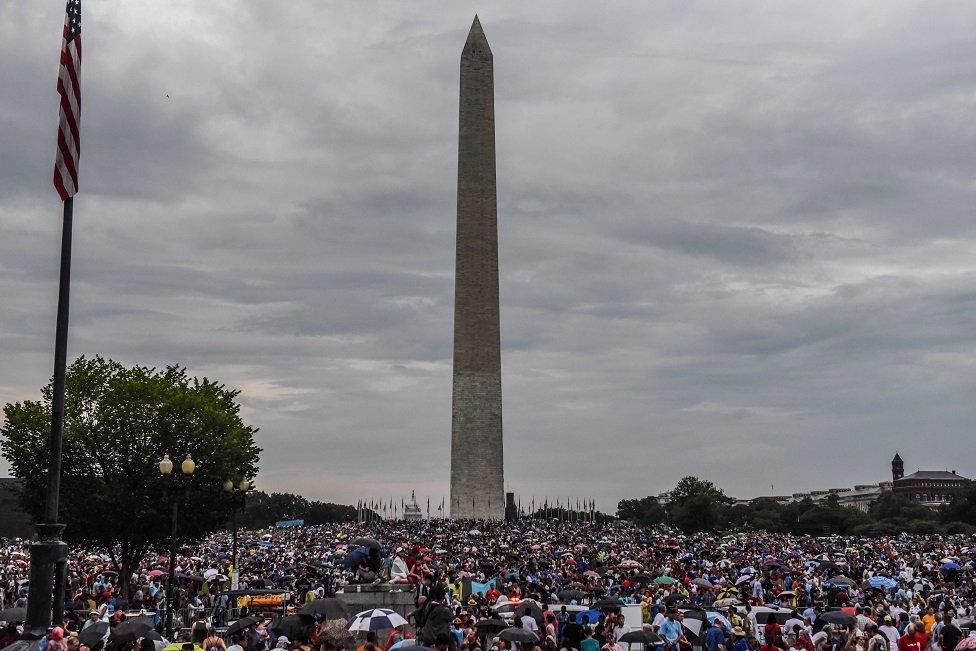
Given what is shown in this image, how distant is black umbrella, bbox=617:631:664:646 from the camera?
17078 mm

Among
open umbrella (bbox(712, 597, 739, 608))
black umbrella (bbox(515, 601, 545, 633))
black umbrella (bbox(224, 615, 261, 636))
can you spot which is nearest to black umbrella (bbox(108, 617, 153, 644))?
black umbrella (bbox(224, 615, 261, 636))

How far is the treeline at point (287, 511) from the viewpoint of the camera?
150 meters

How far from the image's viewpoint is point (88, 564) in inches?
1754

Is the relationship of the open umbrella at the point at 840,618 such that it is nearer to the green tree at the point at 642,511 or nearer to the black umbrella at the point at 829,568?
the black umbrella at the point at 829,568

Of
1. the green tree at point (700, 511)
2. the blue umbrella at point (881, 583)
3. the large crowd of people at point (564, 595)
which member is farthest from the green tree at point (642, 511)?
the blue umbrella at point (881, 583)

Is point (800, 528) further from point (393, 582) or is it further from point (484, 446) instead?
point (393, 582)

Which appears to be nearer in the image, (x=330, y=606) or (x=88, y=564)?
(x=330, y=606)

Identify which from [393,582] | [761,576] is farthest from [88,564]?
[393,582]

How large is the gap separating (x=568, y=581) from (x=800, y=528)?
96.5 metres

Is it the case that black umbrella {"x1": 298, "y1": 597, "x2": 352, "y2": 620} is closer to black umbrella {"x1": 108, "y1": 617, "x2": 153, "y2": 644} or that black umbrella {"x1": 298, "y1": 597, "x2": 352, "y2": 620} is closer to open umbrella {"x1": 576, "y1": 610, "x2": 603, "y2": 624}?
black umbrella {"x1": 108, "y1": 617, "x2": 153, "y2": 644}

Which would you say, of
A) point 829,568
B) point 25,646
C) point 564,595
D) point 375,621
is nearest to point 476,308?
point 829,568

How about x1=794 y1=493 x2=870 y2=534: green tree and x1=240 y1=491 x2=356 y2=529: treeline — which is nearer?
x1=794 y1=493 x2=870 y2=534: green tree

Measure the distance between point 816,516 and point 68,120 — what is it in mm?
112583

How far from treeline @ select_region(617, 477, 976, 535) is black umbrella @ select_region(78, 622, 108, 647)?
8761cm
